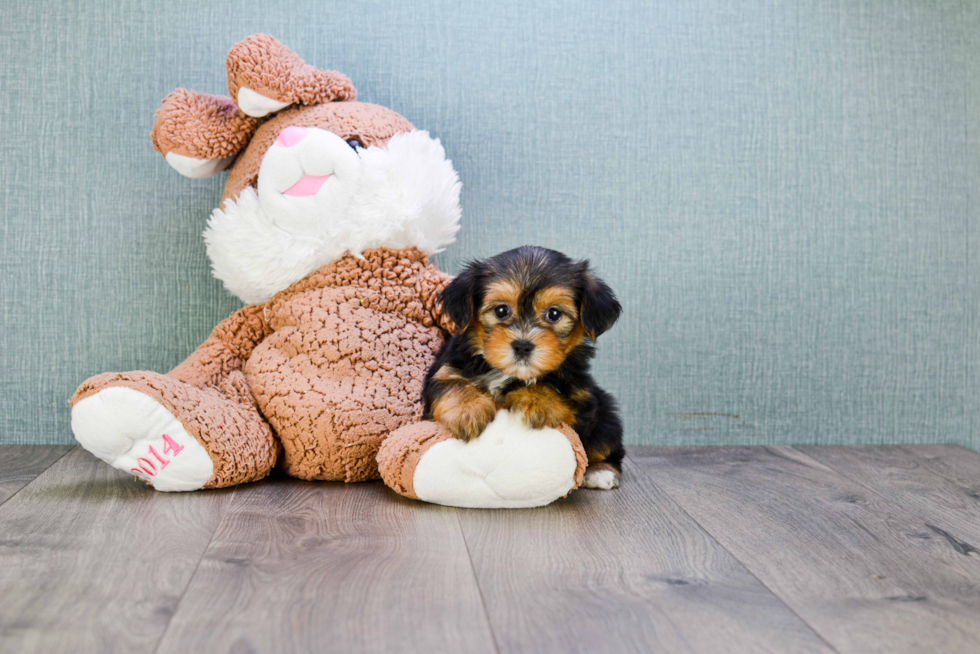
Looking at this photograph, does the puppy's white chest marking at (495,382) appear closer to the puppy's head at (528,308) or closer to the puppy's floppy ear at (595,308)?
the puppy's head at (528,308)

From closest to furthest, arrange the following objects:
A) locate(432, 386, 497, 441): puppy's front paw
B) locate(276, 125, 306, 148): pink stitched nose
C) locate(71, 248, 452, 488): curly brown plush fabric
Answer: locate(432, 386, 497, 441): puppy's front paw, locate(71, 248, 452, 488): curly brown plush fabric, locate(276, 125, 306, 148): pink stitched nose

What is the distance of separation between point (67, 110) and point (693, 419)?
2.29m

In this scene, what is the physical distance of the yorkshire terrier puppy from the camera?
1744 mm

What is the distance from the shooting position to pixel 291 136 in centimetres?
208

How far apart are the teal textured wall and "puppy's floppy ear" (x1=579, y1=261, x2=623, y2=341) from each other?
787mm

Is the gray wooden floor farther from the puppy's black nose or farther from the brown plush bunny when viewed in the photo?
the puppy's black nose

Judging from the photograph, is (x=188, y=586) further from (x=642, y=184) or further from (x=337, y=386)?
(x=642, y=184)

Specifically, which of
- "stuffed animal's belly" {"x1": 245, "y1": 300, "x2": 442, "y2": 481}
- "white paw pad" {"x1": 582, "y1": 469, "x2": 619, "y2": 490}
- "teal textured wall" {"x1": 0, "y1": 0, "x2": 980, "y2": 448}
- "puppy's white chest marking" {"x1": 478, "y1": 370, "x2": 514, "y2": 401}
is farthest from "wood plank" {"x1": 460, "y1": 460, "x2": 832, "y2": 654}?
"teal textured wall" {"x1": 0, "y1": 0, "x2": 980, "y2": 448}

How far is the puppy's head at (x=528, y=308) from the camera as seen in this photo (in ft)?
5.66

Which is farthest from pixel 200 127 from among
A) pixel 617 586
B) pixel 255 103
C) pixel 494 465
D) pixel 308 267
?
pixel 617 586

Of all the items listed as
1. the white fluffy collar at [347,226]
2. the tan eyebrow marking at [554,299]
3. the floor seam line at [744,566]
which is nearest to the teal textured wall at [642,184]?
the white fluffy collar at [347,226]

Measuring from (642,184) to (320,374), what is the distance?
49.7 inches

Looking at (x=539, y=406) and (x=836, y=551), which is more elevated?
(x=539, y=406)

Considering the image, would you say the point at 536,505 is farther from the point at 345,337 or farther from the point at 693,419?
the point at 693,419
